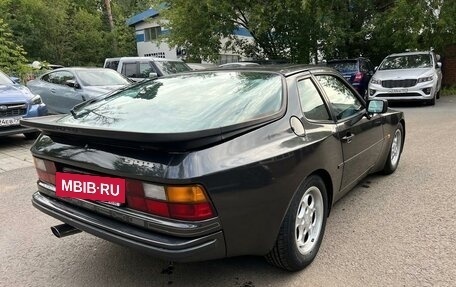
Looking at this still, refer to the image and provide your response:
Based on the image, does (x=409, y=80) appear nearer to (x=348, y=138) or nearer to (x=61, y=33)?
(x=348, y=138)

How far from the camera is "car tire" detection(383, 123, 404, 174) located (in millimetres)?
5109

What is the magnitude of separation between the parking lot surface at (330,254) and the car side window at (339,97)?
100 cm

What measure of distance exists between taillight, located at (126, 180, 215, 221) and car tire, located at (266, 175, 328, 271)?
2.32 feet

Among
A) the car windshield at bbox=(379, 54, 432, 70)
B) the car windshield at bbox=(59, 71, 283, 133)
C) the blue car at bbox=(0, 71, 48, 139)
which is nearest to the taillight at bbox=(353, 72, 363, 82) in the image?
the car windshield at bbox=(379, 54, 432, 70)

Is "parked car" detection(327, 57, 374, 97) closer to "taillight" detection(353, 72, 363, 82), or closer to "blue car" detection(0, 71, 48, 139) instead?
"taillight" detection(353, 72, 363, 82)

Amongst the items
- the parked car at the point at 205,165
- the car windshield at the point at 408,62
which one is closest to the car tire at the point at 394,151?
the parked car at the point at 205,165

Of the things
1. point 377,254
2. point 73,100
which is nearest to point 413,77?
point 73,100

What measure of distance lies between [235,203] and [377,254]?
149 centimetres

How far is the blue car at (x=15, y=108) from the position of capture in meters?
7.41

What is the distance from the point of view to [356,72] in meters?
14.2

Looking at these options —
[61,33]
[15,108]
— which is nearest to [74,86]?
[15,108]

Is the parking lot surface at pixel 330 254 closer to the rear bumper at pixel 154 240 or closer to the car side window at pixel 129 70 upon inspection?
the rear bumper at pixel 154 240

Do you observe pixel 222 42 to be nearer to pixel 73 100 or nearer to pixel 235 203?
pixel 73 100

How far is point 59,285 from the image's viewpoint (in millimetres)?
2943
